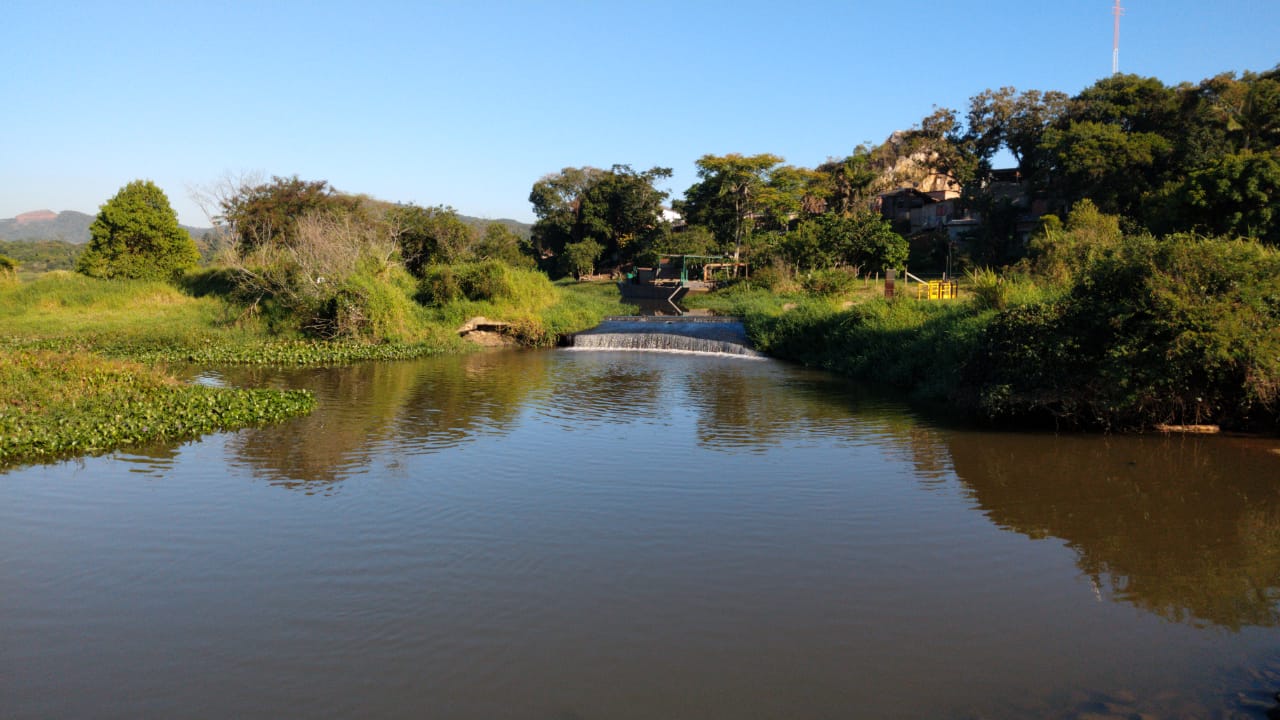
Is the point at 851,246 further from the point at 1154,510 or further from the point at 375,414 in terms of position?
the point at 1154,510

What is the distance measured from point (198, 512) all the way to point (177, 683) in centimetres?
377

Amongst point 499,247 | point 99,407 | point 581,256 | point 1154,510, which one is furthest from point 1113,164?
point 99,407

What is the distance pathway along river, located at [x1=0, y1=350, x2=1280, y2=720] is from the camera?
5.04 metres

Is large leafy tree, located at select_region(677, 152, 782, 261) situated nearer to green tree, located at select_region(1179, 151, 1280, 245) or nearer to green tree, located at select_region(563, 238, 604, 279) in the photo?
green tree, located at select_region(563, 238, 604, 279)

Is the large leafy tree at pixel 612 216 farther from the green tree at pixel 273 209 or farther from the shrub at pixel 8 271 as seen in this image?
the shrub at pixel 8 271

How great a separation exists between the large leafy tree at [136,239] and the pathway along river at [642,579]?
2423 centimetres

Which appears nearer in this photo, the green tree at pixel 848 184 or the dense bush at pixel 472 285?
the dense bush at pixel 472 285

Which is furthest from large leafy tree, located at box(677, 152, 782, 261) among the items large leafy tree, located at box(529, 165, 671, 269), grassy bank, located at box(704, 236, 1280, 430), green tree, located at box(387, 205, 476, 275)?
grassy bank, located at box(704, 236, 1280, 430)

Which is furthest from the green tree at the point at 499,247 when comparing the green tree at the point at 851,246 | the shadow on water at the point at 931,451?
the shadow on water at the point at 931,451

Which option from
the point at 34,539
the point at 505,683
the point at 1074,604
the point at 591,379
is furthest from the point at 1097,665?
the point at 591,379

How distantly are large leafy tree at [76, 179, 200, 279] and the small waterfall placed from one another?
17.4 m

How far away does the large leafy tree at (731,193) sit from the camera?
52750mm

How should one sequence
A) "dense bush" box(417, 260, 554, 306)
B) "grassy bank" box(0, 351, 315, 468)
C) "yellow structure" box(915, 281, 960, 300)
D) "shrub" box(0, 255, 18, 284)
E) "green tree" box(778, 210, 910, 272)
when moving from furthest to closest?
"green tree" box(778, 210, 910, 272) → "shrub" box(0, 255, 18, 284) → "dense bush" box(417, 260, 554, 306) → "yellow structure" box(915, 281, 960, 300) → "grassy bank" box(0, 351, 315, 468)

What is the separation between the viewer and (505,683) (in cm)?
510
